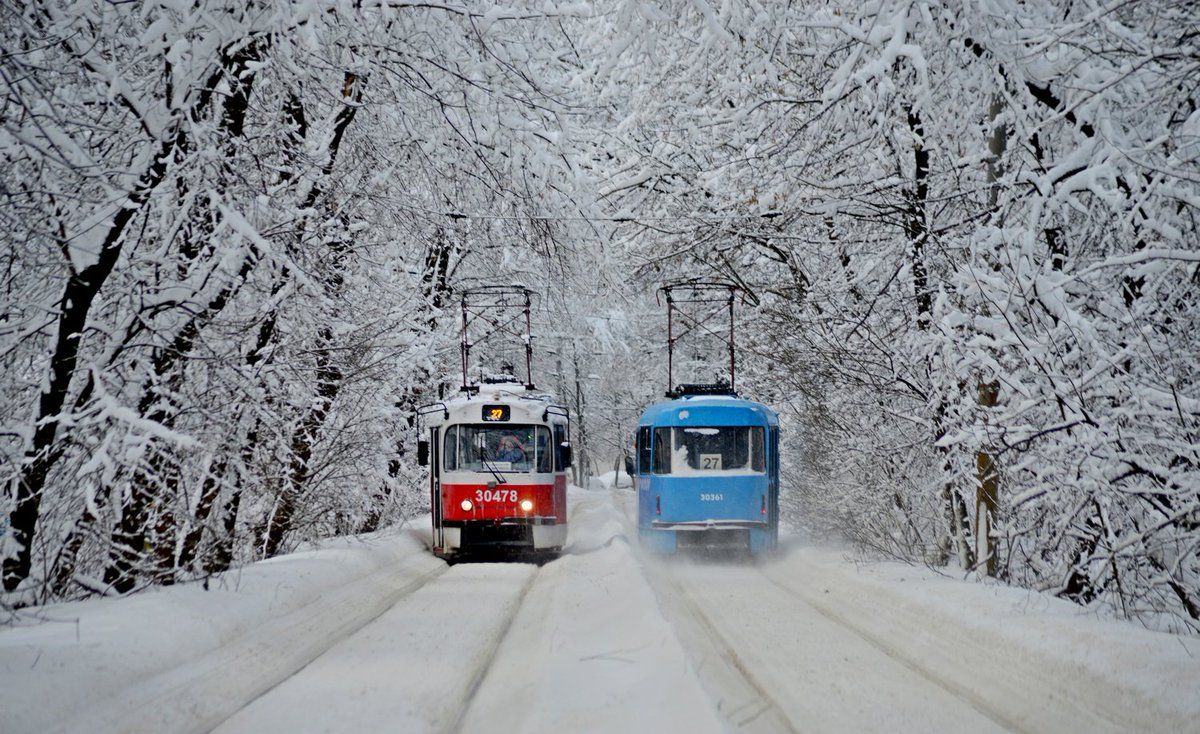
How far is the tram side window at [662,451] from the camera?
18938mm

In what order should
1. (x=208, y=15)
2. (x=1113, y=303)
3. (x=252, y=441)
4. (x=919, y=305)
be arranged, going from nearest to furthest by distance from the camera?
(x=208, y=15)
(x=1113, y=303)
(x=252, y=441)
(x=919, y=305)

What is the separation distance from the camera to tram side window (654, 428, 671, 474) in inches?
746

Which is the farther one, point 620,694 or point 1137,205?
point 1137,205

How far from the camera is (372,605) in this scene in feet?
40.0

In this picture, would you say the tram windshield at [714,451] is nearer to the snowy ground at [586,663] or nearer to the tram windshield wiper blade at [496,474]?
the tram windshield wiper blade at [496,474]

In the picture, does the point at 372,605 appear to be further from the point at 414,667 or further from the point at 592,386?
the point at 592,386

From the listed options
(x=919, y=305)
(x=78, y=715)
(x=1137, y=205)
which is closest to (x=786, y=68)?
(x=919, y=305)

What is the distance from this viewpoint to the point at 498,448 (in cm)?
1933

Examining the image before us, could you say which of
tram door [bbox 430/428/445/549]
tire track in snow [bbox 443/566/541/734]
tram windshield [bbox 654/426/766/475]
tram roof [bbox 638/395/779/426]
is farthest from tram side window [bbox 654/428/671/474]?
tire track in snow [bbox 443/566/541/734]

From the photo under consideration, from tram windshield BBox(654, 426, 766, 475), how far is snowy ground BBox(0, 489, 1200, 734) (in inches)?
232

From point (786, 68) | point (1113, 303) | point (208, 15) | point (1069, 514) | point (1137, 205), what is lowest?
point (1069, 514)

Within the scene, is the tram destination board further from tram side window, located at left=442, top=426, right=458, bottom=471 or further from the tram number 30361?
the tram number 30361

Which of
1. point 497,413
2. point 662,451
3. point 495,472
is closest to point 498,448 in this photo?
point 495,472

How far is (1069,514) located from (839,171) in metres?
6.06
